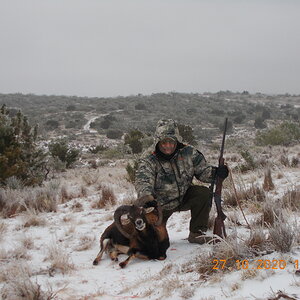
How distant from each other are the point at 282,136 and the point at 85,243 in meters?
16.2

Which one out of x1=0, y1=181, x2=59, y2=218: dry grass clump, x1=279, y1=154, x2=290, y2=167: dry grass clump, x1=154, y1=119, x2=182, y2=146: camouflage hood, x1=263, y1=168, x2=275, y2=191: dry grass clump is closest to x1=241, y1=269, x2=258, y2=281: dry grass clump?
x1=154, y1=119, x2=182, y2=146: camouflage hood

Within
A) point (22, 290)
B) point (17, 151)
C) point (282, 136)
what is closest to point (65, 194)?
point (17, 151)

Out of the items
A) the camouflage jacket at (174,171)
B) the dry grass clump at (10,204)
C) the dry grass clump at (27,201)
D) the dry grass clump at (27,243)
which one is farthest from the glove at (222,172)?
the dry grass clump at (10,204)

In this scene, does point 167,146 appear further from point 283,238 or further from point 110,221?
point 110,221

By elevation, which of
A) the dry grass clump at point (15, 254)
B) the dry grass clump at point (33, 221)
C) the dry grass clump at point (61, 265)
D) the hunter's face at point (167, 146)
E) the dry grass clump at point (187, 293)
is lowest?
the dry grass clump at point (33, 221)

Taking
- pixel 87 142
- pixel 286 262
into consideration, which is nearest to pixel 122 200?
pixel 286 262

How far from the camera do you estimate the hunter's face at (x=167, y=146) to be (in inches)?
178

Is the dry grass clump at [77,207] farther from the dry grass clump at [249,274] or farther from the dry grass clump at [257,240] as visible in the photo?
the dry grass clump at [249,274]

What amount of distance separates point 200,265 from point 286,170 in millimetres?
6243

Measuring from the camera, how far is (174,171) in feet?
15.3

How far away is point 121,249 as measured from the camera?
4.45m

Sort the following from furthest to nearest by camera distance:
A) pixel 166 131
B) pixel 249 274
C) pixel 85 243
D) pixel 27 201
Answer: pixel 27 201
pixel 85 243
pixel 166 131
pixel 249 274
